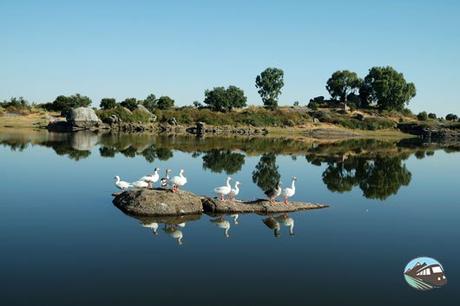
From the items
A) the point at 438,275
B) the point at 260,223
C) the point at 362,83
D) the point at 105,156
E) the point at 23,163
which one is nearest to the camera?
the point at 438,275

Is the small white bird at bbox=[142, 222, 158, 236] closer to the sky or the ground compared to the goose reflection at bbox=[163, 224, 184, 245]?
closer to the sky

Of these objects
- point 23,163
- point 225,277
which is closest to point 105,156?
point 23,163

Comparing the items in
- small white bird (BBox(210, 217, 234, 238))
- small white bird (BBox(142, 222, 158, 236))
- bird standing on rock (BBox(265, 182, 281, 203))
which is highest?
bird standing on rock (BBox(265, 182, 281, 203))

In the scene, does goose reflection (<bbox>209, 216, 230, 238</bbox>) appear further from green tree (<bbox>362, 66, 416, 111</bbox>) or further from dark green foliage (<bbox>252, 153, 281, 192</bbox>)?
green tree (<bbox>362, 66, 416, 111</bbox>)

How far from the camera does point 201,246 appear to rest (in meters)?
17.2

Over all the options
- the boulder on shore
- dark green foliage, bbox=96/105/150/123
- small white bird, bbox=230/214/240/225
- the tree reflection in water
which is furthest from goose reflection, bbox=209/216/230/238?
dark green foliage, bbox=96/105/150/123

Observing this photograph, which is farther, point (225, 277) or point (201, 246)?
point (201, 246)

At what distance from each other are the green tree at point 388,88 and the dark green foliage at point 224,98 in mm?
39496

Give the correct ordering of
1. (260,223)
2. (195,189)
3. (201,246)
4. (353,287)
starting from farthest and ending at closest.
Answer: (195,189) < (260,223) < (201,246) < (353,287)

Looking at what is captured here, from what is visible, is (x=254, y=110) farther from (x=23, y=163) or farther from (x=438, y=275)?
(x=438, y=275)

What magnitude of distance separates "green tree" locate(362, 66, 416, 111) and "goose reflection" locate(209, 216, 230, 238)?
434 feet

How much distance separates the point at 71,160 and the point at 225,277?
2949 cm

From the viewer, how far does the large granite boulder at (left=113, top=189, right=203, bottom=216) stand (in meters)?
21.4

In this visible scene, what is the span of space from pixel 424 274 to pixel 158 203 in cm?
1094
